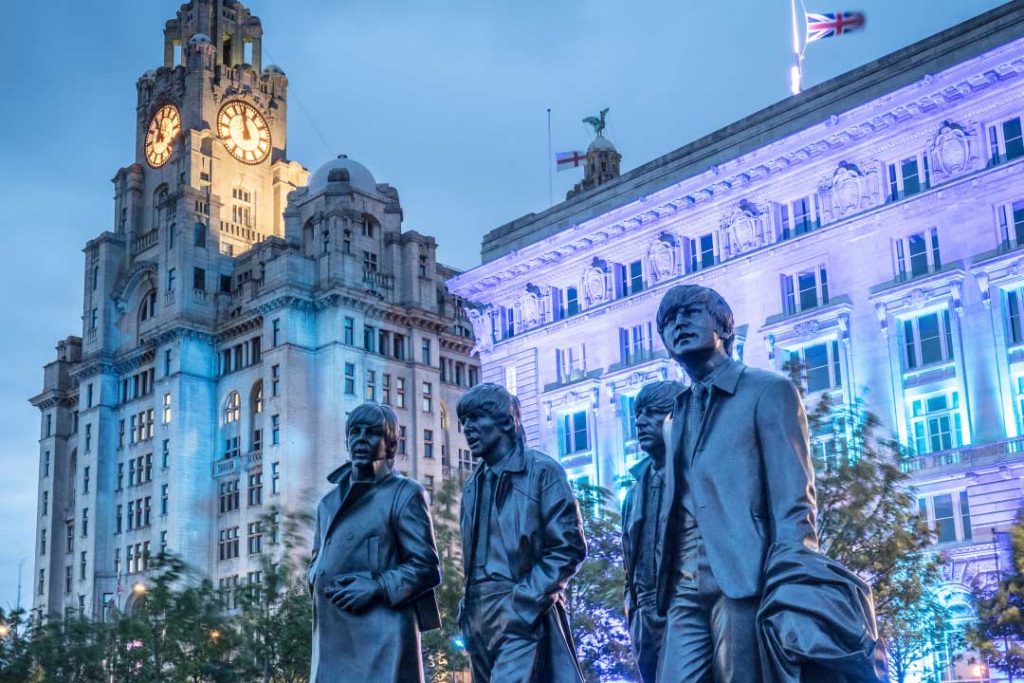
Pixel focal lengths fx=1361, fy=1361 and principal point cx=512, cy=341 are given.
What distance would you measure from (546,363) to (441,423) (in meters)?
26.3

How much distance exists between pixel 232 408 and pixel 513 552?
2886 inches

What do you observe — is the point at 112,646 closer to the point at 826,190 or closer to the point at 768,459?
the point at 826,190

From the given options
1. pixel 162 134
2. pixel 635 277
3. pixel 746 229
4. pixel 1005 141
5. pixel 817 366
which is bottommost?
pixel 817 366

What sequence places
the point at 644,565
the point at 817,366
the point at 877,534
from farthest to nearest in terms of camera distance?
the point at 817,366 → the point at 877,534 → the point at 644,565

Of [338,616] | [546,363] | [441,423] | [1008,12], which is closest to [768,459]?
[338,616]

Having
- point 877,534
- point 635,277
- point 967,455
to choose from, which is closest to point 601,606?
point 877,534

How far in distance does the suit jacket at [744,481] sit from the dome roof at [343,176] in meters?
75.5

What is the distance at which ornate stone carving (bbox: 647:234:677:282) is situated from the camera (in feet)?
165

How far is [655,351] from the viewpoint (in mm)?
50344

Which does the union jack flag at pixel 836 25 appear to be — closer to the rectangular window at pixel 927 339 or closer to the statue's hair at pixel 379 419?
the rectangular window at pixel 927 339

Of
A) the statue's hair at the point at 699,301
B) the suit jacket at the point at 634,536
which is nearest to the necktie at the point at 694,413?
the statue's hair at the point at 699,301

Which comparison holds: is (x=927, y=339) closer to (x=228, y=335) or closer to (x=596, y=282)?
(x=596, y=282)

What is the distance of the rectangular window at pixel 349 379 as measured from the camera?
2955 inches

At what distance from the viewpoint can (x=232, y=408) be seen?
80.1m
